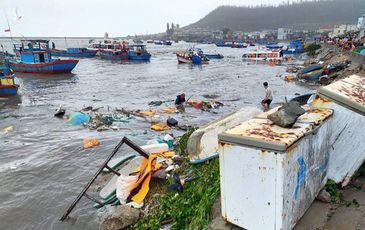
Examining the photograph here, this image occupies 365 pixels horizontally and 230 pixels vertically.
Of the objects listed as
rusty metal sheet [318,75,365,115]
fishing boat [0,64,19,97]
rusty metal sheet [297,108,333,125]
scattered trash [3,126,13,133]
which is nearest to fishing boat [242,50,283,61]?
fishing boat [0,64,19,97]

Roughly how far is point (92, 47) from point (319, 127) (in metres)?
63.1

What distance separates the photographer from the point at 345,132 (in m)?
4.28

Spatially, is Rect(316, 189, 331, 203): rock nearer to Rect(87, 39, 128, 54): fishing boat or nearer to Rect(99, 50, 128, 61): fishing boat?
Rect(99, 50, 128, 61): fishing boat

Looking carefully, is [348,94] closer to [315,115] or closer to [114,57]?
[315,115]

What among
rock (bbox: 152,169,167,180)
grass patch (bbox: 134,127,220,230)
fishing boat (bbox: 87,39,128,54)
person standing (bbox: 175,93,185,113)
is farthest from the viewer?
fishing boat (bbox: 87,39,128,54)

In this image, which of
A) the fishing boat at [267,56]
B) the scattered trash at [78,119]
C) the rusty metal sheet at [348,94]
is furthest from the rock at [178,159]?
the fishing boat at [267,56]

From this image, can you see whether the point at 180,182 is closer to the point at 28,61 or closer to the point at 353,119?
the point at 353,119

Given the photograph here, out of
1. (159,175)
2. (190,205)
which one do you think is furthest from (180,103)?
(190,205)

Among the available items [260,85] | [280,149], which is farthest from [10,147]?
[260,85]

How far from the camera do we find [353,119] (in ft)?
13.8

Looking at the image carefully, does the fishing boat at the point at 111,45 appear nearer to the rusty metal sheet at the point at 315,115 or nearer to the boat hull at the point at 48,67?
the boat hull at the point at 48,67

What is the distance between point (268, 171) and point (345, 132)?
1.81 m

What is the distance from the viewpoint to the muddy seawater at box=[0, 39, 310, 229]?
694 cm

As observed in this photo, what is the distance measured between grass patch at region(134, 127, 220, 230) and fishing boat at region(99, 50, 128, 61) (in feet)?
146
